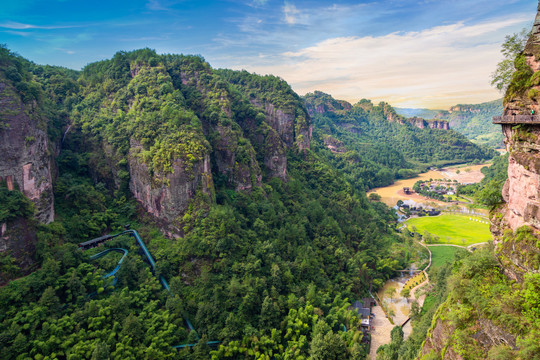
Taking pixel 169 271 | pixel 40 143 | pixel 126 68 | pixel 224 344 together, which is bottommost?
pixel 224 344

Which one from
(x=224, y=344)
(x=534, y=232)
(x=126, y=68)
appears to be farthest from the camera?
(x=126, y=68)

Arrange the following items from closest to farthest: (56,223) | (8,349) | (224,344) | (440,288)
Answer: (8,349) < (224,344) < (56,223) < (440,288)

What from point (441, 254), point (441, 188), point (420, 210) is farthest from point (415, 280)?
point (441, 188)

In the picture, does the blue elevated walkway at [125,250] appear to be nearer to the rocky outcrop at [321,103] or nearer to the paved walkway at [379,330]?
the paved walkway at [379,330]

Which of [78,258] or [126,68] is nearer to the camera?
[78,258]

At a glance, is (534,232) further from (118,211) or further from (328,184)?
(328,184)

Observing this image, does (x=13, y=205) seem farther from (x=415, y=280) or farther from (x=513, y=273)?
(x=415, y=280)

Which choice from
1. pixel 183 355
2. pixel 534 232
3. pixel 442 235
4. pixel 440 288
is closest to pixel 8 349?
pixel 183 355
